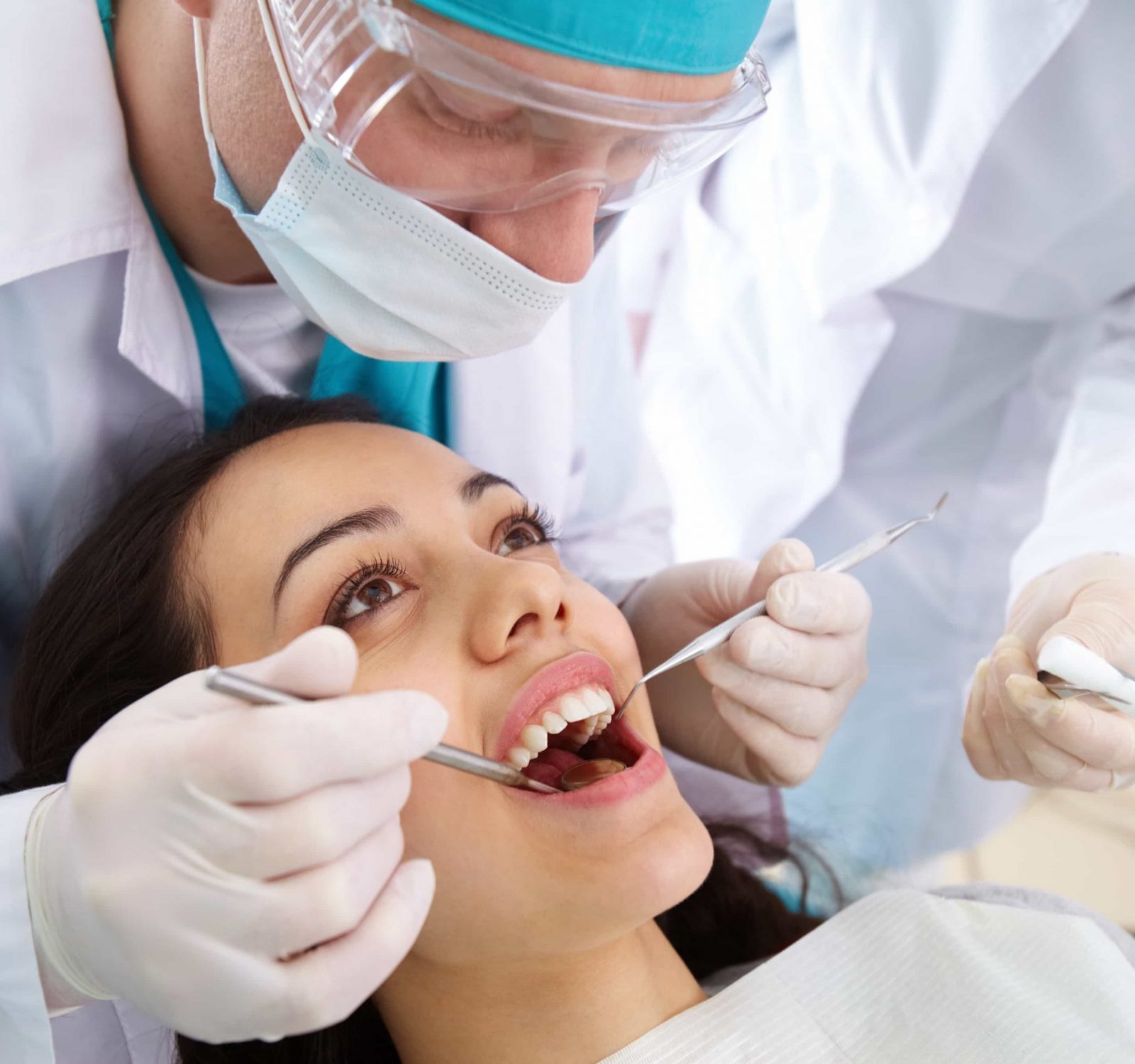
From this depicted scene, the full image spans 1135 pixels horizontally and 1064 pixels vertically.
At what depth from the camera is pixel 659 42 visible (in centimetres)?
110

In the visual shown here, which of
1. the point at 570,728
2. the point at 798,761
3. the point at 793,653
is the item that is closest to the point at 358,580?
the point at 570,728

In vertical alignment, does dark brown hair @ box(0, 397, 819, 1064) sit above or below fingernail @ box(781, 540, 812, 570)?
below

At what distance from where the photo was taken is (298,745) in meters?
0.95

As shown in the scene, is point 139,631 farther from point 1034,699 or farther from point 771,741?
point 1034,699

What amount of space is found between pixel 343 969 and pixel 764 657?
73 centimetres

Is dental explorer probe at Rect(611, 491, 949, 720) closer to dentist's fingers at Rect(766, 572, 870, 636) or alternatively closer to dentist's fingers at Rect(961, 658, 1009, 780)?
dentist's fingers at Rect(766, 572, 870, 636)

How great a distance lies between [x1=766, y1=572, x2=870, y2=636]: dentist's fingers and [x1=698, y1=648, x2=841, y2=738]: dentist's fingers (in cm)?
9

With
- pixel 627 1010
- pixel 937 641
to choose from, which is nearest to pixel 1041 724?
pixel 627 1010

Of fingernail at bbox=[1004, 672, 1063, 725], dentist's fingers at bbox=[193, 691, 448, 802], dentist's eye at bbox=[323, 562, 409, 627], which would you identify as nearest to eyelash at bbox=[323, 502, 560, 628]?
dentist's eye at bbox=[323, 562, 409, 627]

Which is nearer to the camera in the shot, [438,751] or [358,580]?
[438,751]

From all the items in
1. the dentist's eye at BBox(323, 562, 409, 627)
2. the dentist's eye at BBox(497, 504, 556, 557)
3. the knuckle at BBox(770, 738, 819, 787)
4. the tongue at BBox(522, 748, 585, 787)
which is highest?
the dentist's eye at BBox(323, 562, 409, 627)

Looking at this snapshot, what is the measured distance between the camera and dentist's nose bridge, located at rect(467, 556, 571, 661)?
1.24m

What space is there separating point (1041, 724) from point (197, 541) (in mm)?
1154

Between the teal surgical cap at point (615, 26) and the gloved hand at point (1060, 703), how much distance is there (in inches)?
34.7
